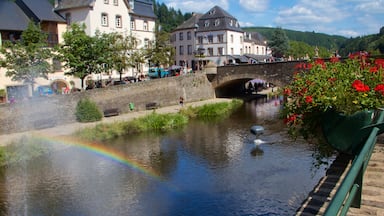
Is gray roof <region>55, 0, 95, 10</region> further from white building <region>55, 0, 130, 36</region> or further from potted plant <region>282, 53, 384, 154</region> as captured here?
potted plant <region>282, 53, 384, 154</region>

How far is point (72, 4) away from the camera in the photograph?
124 feet

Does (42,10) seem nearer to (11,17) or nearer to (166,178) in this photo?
(11,17)

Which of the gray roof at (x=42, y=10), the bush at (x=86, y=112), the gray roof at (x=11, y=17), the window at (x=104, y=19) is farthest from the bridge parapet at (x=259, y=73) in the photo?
the gray roof at (x=11, y=17)

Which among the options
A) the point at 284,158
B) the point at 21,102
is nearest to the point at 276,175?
the point at 284,158

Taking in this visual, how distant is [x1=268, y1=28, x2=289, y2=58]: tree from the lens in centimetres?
7844

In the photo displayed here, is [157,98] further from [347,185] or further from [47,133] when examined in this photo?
[347,185]

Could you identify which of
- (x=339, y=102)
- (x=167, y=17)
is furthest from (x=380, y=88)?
(x=167, y=17)

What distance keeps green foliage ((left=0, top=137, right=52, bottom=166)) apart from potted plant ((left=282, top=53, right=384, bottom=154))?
17199 millimetres

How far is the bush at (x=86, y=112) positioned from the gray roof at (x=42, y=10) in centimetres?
1154

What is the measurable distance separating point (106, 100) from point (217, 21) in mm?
32379

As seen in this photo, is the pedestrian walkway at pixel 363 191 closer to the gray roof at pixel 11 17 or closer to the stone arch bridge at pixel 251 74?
the stone arch bridge at pixel 251 74

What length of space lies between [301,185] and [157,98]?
2311 cm

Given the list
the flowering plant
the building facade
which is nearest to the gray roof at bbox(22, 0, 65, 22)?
the building facade

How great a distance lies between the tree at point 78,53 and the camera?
96.9 ft
